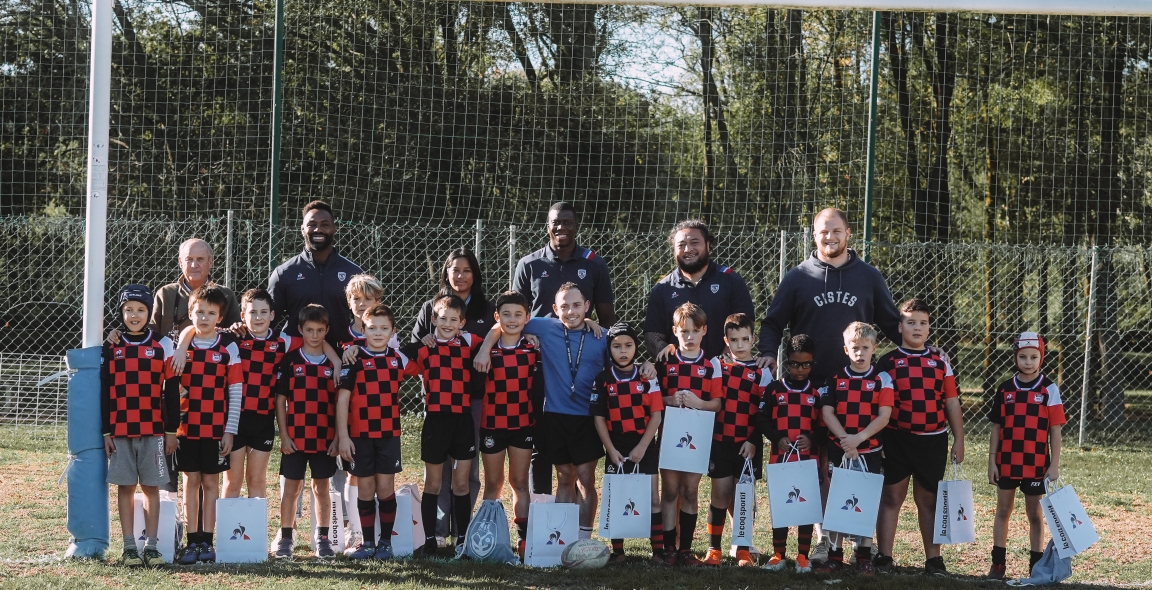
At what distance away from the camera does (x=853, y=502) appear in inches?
186

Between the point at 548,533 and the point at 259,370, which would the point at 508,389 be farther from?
the point at 259,370

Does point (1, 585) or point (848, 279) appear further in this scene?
point (848, 279)

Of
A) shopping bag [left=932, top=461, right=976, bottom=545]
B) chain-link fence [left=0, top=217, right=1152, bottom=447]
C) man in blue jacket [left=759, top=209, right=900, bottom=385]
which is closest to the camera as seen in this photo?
shopping bag [left=932, top=461, right=976, bottom=545]

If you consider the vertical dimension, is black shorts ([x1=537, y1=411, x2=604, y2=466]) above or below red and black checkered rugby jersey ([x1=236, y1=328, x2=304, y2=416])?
below

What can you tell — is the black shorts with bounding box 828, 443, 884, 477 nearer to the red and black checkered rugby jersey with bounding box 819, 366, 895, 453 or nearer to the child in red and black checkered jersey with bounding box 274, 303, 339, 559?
the red and black checkered rugby jersey with bounding box 819, 366, 895, 453

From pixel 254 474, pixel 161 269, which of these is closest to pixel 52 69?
pixel 161 269

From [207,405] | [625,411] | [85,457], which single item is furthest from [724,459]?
[85,457]

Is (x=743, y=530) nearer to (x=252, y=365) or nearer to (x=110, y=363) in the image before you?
(x=252, y=365)

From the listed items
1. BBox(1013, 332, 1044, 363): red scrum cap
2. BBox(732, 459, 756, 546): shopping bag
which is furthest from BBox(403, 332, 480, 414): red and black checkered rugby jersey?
BBox(1013, 332, 1044, 363): red scrum cap

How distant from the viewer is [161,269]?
1034 cm

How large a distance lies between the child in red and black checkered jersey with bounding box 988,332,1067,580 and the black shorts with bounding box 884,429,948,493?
0.24m

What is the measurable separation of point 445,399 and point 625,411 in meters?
0.90

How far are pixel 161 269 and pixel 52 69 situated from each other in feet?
8.98

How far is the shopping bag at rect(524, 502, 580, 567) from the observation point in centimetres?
483
